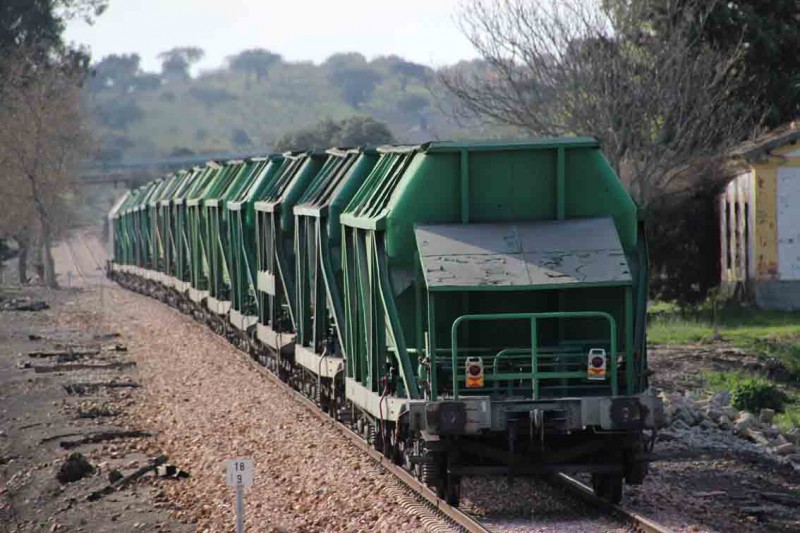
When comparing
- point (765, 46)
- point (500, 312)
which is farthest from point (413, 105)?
point (500, 312)

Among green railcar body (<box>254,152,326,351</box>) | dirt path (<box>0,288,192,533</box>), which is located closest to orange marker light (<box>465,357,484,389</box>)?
dirt path (<box>0,288,192,533</box>)

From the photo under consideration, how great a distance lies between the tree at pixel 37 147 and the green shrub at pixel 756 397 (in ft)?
136

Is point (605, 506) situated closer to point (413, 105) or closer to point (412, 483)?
point (412, 483)

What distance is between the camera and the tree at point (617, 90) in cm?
3269

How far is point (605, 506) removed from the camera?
1325cm

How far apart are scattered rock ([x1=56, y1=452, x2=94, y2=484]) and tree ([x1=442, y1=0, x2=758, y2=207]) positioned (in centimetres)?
1715

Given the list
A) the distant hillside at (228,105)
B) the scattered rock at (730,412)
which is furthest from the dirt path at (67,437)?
the distant hillside at (228,105)

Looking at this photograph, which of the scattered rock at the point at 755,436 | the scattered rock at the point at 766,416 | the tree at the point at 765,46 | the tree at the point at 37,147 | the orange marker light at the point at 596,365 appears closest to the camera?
the orange marker light at the point at 596,365

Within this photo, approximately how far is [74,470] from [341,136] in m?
46.3

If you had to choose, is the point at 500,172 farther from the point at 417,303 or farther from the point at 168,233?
the point at 168,233

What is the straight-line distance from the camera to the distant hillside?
100 m

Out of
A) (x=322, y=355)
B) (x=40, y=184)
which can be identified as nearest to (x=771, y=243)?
(x=322, y=355)

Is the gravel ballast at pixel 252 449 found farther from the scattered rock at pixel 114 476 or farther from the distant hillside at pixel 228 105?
the distant hillside at pixel 228 105

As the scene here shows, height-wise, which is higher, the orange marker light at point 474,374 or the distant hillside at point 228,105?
the distant hillside at point 228,105
